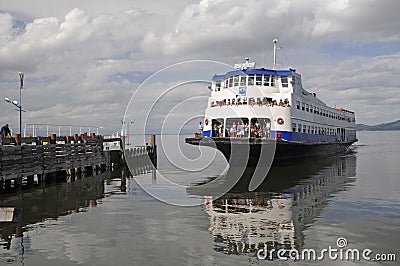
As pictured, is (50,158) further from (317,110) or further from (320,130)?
(320,130)

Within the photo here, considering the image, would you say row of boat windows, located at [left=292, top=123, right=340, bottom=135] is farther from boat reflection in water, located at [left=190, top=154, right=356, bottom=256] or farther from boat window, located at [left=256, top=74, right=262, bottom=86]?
boat reflection in water, located at [left=190, top=154, right=356, bottom=256]

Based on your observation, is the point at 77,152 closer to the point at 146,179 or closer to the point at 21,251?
the point at 146,179

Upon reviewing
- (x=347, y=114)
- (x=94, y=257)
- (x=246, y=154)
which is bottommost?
(x=94, y=257)

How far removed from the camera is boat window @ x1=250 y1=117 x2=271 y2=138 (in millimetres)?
31562

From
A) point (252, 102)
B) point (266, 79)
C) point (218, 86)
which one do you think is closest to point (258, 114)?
point (252, 102)

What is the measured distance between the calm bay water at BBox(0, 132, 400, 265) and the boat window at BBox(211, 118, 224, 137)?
9456mm

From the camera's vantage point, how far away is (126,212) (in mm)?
16391

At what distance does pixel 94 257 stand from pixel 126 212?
586cm

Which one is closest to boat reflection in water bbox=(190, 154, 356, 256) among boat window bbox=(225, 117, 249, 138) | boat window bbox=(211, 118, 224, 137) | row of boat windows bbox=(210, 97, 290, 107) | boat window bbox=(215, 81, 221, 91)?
boat window bbox=(225, 117, 249, 138)

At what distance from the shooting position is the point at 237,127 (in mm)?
31906

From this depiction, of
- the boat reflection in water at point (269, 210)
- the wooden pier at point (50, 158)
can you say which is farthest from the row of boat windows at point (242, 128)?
the wooden pier at point (50, 158)

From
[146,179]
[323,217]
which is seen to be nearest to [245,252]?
[323,217]

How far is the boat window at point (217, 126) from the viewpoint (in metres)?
33.1

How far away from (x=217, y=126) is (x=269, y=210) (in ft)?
57.5
